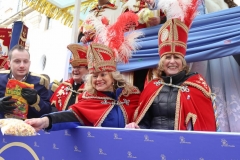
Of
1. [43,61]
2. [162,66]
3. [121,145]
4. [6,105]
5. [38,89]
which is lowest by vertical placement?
[121,145]

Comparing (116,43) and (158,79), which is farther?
(116,43)

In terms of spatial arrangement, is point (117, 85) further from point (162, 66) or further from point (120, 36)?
point (120, 36)

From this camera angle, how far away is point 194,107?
206 cm

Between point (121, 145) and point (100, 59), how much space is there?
3.01 feet

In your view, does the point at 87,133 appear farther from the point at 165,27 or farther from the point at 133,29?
the point at 133,29

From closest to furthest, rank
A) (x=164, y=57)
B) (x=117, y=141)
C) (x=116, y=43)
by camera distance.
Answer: (x=117, y=141), (x=164, y=57), (x=116, y=43)

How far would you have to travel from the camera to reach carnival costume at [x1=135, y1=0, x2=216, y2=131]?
6.70 ft

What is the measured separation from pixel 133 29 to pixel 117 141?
1.79 metres

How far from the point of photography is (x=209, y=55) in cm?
260

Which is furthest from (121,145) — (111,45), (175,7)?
(175,7)

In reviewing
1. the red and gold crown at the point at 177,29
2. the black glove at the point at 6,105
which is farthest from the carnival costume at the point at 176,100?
the black glove at the point at 6,105

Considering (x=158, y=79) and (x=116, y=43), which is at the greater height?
(x=116, y=43)

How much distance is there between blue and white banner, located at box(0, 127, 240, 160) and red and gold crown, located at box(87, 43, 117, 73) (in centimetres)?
63

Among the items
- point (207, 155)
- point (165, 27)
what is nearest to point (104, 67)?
point (165, 27)
